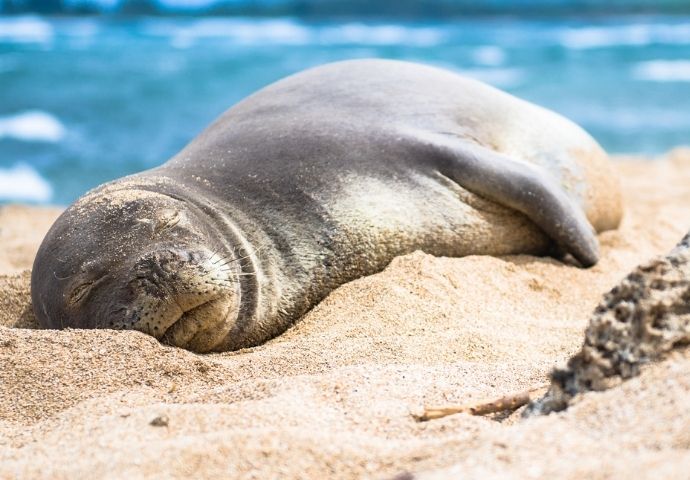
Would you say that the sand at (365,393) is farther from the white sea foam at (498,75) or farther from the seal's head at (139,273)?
the white sea foam at (498,75)

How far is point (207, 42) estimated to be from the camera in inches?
1225

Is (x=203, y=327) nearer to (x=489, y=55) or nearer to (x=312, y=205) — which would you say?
(x=312, y=205)

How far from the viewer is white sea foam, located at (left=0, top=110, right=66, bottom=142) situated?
12.6 meters

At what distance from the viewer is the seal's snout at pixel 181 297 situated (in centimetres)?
327

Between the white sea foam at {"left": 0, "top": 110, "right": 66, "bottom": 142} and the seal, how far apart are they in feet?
28.0

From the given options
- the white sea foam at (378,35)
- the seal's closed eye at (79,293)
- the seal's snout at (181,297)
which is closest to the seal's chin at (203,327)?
the seal's snout at (181,297)

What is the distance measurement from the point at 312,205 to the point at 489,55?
74.2ft

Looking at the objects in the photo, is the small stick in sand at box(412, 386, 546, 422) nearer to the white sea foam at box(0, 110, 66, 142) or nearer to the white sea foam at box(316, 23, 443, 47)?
the white sea foam at box(0, 110, 66, 142)

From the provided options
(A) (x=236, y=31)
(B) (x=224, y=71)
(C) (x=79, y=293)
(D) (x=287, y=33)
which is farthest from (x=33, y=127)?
(A) (x=236, y=31)

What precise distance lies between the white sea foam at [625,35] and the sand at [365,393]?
24.8 m

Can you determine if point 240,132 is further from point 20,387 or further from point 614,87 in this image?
point 614,87

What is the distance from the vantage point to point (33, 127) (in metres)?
13.4

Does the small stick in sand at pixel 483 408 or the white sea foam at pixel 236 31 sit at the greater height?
the small stick in sand at pixel 483 408

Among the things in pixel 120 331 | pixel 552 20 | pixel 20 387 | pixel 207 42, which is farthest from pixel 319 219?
pixel 552 20
